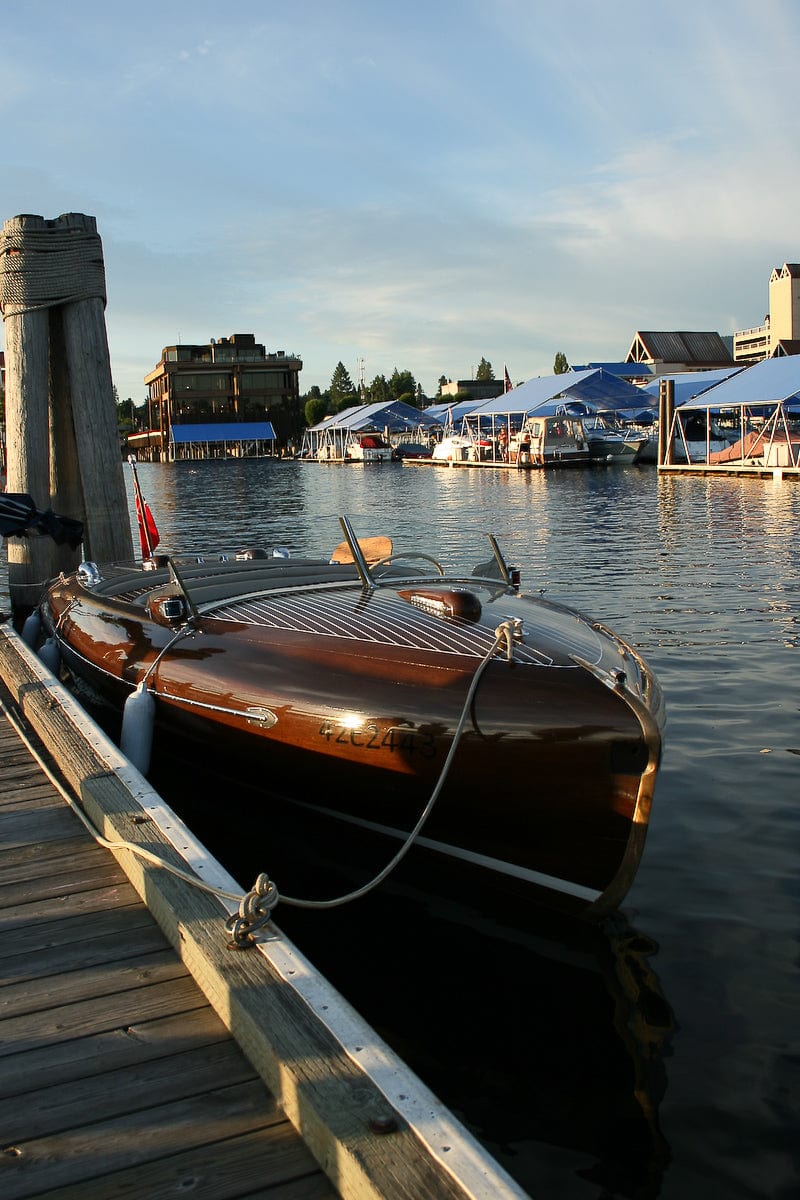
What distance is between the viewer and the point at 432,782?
498cm

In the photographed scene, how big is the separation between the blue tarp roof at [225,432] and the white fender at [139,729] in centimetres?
9494

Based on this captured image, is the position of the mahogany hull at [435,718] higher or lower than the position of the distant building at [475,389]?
lower

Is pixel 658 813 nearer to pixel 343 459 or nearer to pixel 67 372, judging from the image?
pixel 67 372

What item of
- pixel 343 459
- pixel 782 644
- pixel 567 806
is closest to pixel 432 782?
pixel 567 806

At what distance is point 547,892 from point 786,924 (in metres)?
1.27

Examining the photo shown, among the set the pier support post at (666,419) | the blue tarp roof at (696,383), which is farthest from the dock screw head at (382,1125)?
the blue tarp roof at (696,383)

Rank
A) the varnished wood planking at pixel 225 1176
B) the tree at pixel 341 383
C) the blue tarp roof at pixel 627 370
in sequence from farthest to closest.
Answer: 1. the tree at pixel 341 383
2. the blue tarp roof at pixel 627 370
3. the varnished wood planking at pixel 225 1176

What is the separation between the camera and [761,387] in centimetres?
3847

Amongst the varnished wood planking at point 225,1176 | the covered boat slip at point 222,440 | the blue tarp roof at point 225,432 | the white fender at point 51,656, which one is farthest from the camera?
the covered boat slip at point 222,440

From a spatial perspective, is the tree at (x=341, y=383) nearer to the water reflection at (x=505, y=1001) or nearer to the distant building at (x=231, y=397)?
the distant building at (x=231, y=397)

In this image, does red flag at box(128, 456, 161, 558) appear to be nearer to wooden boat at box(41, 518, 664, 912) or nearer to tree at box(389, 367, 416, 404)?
wooden boat at box(41, 518, 664, 912)

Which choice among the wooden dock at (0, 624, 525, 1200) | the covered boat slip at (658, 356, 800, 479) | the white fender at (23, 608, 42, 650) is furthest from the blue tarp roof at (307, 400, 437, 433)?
the wooden dock at (0, 624, 525, 1200)

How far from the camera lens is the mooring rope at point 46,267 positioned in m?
9.83

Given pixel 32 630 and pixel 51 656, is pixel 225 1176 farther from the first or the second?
pixel 32 630
